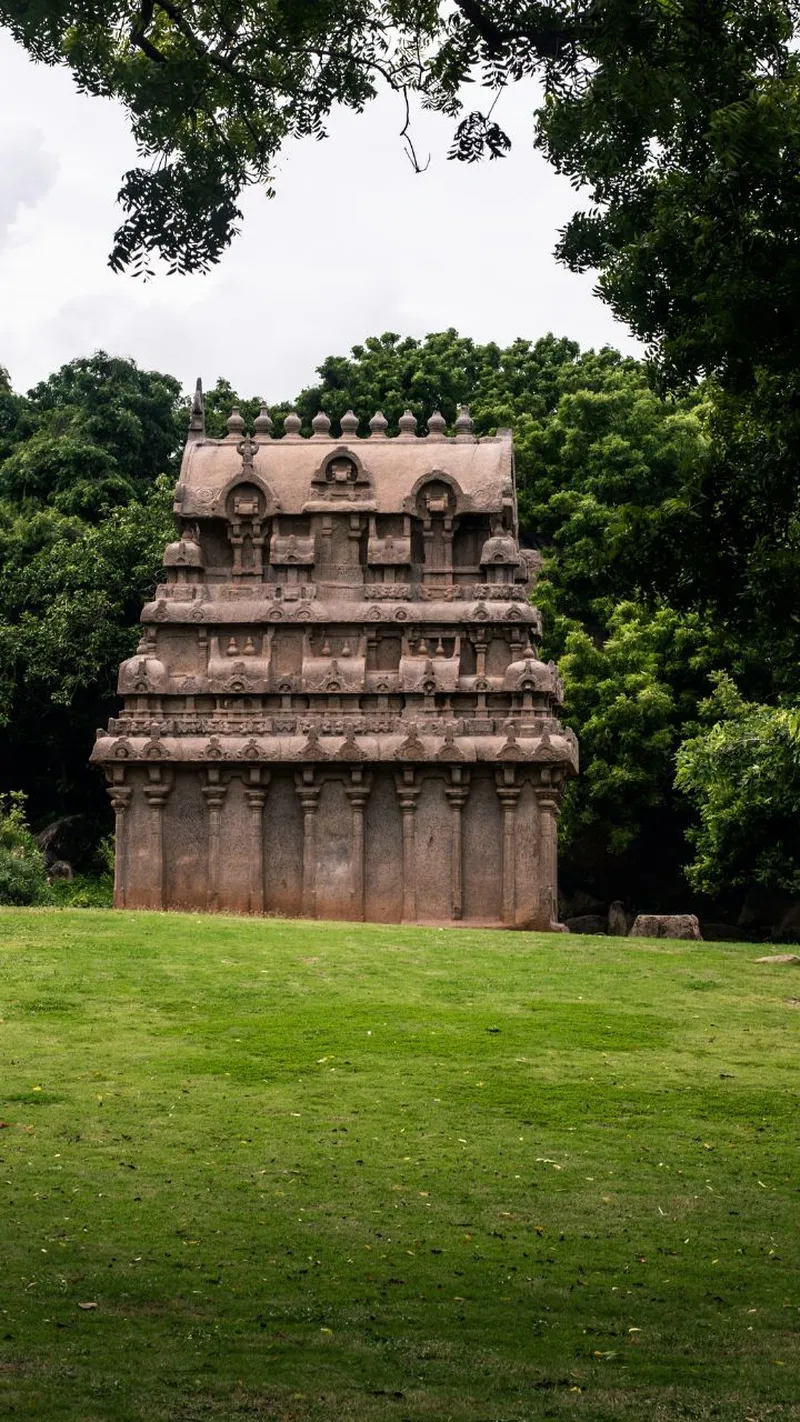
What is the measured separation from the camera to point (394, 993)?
75.8 feet

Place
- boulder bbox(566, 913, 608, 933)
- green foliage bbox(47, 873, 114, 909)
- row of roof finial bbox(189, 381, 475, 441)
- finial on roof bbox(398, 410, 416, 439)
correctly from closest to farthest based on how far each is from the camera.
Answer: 1. row of roof finial bbox(189, 381, 475, 441)
2. finial on roof bbox(398, 410, 416, 439)
3. green foliage bbox(47, 873, 114, 909)
4. boulder bbox(566, 913, 608, 933)

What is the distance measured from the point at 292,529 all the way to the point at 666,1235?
76.7 feet

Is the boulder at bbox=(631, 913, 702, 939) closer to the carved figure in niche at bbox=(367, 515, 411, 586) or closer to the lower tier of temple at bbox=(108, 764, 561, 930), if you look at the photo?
the lower tier of temple at bbox=(108, 764, 561, 930)

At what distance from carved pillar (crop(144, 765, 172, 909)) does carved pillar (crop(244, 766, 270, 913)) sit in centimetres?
151

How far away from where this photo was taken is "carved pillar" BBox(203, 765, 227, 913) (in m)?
33.8

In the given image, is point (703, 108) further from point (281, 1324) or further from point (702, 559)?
point (281, 1324)

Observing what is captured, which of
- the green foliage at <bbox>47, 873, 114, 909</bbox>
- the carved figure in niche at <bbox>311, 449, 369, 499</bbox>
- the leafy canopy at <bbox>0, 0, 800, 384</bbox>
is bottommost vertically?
the green foliage at <bbox>47, 873, 114, 909</bbox>

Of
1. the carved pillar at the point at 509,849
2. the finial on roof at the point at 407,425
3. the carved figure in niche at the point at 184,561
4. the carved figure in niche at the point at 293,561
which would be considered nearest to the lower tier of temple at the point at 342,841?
the carved pillar at the point at 509,849

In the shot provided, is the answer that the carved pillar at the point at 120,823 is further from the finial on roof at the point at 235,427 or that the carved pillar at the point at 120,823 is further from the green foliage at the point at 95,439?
the green foliage at the point at 95,439

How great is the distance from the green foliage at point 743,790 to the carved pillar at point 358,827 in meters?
7.23

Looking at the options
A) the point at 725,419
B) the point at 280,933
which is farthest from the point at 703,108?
the point at 280,933

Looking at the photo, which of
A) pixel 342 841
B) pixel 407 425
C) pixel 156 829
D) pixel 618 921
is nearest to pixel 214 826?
pixel 156 829

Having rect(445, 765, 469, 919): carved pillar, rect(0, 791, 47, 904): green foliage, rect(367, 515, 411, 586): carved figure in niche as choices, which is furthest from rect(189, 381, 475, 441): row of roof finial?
rect(0, 791, 47, 904): green foliage

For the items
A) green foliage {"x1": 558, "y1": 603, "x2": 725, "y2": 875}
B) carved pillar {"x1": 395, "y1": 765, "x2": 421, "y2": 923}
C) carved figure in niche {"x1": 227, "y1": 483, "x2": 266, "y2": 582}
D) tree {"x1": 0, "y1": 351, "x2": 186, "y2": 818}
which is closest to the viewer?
carved pillar {"x1": 395, "y1": 765, "x2": 421, "y2": 923}
